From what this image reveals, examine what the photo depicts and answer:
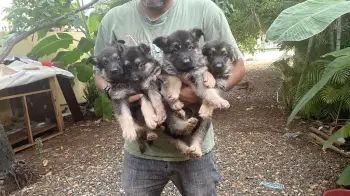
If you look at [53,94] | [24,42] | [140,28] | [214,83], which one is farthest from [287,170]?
[24,42]

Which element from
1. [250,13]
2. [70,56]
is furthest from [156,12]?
[250,13]

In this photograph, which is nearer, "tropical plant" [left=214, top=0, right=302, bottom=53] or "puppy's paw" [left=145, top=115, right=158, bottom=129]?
"puppy's paw" [left=145, top=115, right=158, bottom=129]

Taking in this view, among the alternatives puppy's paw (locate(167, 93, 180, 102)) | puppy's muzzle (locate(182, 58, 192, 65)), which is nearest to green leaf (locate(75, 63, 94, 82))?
puppy's muzzle (locate(182, 58, 192, 65))

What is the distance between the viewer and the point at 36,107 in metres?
7.56

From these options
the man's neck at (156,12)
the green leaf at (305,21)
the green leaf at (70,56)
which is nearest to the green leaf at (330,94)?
the green leaf at (305,21)

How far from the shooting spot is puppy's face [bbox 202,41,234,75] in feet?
8.71

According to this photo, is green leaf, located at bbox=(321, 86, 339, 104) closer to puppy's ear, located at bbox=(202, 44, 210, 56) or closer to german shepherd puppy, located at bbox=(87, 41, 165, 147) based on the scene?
puppy's ear, located at bbox=(202, 44, 210, 56)

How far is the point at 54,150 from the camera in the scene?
21.3 ft

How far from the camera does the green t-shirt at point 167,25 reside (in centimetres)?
249

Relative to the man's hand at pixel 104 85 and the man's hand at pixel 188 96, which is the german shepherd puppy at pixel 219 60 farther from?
the man's hand at pixel 104 85

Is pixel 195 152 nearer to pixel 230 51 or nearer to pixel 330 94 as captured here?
pixel 230 51

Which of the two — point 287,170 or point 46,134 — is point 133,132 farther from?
point 46,134

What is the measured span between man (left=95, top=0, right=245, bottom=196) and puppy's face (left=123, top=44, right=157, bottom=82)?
77 millimetres

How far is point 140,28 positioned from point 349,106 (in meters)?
4.40
